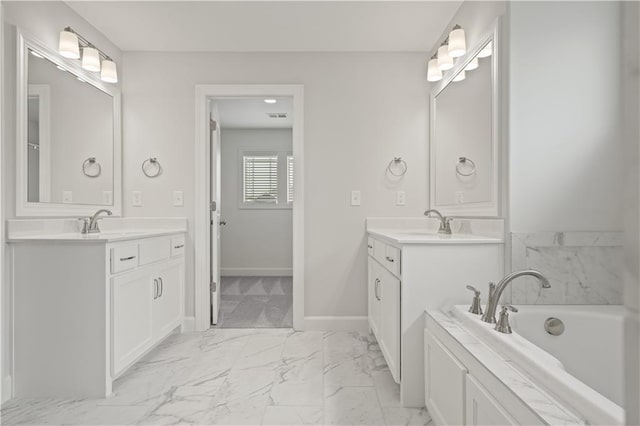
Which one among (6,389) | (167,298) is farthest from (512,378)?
(6,389)

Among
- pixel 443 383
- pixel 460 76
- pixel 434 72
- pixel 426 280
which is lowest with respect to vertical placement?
pixel 443 383

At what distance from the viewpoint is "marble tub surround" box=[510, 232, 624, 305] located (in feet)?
5.83

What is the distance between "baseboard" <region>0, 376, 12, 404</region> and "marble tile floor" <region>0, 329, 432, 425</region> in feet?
0.17

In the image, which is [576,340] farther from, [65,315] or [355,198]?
[65,315]

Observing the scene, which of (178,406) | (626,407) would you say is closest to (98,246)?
(178,406)

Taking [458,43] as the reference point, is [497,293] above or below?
below

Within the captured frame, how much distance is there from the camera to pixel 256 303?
156 inches

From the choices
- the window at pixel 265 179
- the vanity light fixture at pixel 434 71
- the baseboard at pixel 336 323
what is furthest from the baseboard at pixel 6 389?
the window at pixel 265 179

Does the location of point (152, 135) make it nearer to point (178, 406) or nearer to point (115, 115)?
Result: point (115, 115)

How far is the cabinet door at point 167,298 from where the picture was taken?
2492 mm

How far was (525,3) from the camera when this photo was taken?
1827mm

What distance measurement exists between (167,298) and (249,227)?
304 cm

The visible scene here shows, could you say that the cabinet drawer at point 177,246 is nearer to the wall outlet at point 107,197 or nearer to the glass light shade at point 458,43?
the wall outlet at point 107,197

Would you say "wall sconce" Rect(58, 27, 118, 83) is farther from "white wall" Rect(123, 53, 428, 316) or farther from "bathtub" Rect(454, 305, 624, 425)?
"bathtub" Rect(454, 305, 624, 425)
